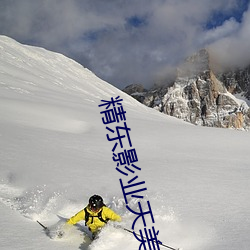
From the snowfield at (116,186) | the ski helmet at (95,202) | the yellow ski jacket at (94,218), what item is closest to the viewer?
the snowfield at (116,186)

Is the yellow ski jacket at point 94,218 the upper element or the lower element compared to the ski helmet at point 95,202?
lower

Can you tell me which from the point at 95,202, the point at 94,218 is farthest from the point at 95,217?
the point at 95,202

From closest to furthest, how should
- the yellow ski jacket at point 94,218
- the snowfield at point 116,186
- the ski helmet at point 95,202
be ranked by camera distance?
the snowfield at point 116,186 < the ski helmet at point 95,202 < the yellow ski jacket at point 94,218

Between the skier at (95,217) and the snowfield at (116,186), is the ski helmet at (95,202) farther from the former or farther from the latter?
the snowfield at (116,186)

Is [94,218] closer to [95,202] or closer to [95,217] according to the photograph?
[95,217]

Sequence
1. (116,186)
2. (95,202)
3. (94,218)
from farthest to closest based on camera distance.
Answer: (116,186), (94,218), (95,202)

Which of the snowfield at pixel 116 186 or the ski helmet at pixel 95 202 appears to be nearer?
the snowfield at pixel 116 186

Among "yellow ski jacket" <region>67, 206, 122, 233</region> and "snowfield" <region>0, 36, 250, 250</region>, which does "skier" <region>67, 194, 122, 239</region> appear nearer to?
"yellow ski jacket" <region>67, 206, 122, 233</region>

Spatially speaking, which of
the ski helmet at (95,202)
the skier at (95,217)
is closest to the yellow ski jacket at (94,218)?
the skier at (95,217)

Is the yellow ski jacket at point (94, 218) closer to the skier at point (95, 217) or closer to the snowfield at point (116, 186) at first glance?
the skier at point (95, 217)

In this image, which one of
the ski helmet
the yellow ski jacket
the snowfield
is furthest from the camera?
the yellow ski jacket

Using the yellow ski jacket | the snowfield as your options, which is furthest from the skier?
the snowfield

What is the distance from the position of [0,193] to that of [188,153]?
23.1 feet

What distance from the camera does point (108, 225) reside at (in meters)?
5.69
